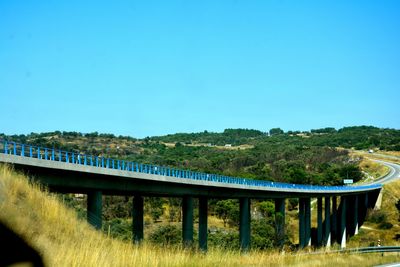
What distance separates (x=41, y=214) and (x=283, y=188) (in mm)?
56135

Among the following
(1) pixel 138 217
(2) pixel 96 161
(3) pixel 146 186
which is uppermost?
(2) pixel 96 161

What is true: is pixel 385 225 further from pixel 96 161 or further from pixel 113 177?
pixel 96 161

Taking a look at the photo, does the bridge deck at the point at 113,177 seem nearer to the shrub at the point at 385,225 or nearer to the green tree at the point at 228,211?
the green tree at the point at 228,211

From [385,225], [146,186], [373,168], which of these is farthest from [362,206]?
[146,186]

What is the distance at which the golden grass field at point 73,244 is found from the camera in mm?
10852

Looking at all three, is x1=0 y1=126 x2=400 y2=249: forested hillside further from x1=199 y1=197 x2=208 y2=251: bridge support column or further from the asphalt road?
the asphalt road

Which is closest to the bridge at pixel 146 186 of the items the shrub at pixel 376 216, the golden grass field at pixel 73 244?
the golden grass field at pixel 73 244

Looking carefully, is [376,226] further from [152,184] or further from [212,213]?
[152,184]

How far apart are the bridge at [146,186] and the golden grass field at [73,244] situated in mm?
1955

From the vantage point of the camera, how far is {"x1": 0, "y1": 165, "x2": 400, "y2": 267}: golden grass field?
10852mm

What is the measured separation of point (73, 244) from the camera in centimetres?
1261

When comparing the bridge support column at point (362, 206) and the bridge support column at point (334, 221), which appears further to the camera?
the bridge support column at point (362, 206)

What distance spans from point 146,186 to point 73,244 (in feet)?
102

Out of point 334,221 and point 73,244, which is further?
point 334,221
